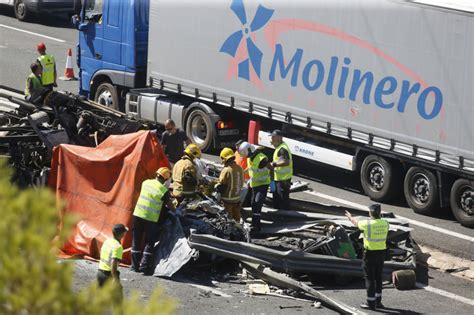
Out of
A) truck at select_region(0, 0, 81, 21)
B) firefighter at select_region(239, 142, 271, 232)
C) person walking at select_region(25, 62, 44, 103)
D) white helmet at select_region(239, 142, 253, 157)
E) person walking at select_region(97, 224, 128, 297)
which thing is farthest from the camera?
truck at select_region(0, 0, 81, 21)

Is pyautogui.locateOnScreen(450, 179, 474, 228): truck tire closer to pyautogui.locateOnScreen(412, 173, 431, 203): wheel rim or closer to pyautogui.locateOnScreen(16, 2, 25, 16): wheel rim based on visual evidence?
pyautogui.locateOnScreen(412, 173, 431, 203): wheel rim

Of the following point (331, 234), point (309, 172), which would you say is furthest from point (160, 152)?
point (309, 172)

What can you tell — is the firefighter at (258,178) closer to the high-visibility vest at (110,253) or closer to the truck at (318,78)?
the truck at (318,78)

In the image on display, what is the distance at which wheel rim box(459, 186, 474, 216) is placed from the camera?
15398 millimetres

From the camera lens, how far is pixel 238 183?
1412 cm

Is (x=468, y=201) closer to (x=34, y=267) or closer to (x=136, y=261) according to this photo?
(x=136, y=261)

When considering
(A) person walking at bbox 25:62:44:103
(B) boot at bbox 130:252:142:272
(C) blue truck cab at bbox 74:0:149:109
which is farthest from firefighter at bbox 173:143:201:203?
(C) blue truck cab at bbox 74:0:149:109

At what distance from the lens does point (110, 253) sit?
11.1m

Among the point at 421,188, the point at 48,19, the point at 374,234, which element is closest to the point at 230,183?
the point at 374,234

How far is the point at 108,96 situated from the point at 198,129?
8.75ft

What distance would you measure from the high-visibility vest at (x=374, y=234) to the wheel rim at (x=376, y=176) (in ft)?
15.3

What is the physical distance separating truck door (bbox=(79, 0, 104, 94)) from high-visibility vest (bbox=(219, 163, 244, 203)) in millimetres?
8159

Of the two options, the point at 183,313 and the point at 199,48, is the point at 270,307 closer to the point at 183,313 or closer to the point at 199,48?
the point at 183,313

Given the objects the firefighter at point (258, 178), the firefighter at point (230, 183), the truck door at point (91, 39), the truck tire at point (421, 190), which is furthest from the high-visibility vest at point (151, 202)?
the truck door at point (91, 39)
